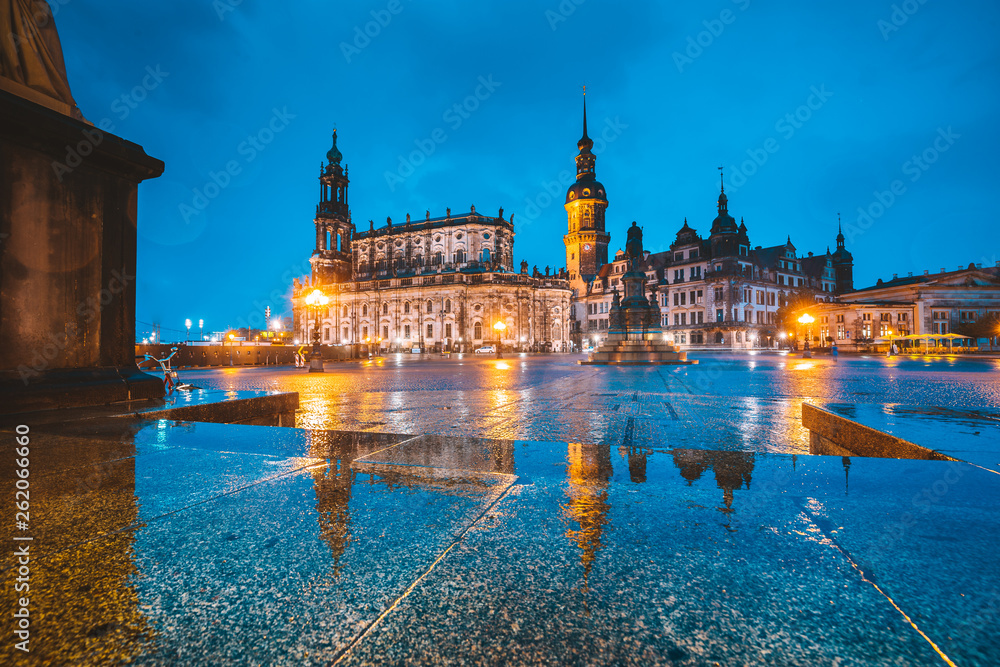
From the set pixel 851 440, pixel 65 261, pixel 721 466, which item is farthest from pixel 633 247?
pixel 721 466

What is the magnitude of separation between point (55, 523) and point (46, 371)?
4120 millimetres

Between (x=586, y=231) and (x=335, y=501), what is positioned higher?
(x=586, y=231)

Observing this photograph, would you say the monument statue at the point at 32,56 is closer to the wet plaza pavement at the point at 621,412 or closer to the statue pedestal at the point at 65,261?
the statue pedestal at the point at 65,261

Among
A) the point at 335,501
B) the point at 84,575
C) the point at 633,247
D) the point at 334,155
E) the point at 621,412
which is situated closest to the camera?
the point at 84,575

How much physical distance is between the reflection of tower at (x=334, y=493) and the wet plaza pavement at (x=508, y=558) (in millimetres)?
13

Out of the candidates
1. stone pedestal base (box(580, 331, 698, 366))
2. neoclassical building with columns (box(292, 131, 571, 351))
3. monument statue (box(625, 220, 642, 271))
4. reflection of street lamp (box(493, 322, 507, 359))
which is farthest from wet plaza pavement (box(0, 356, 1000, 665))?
neoclassical building with columns (box(292, 131, 571, 351))

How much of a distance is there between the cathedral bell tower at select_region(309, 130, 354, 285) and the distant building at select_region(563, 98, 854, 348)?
120ft

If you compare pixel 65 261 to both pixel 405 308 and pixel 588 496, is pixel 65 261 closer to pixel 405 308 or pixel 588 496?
pixel 588 496

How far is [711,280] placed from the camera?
57.6m

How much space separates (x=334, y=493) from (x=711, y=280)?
2426 inches

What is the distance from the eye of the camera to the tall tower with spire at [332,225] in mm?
74125

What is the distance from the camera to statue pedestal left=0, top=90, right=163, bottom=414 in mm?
4621

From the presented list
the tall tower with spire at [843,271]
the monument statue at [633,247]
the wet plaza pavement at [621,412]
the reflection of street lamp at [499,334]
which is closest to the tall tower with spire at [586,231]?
the reflection of street lamp at [499,334]

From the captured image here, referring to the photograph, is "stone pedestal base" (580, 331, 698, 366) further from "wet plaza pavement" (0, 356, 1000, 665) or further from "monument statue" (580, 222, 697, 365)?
"wet plaza pavement" (0, 356, 1000, 665)
